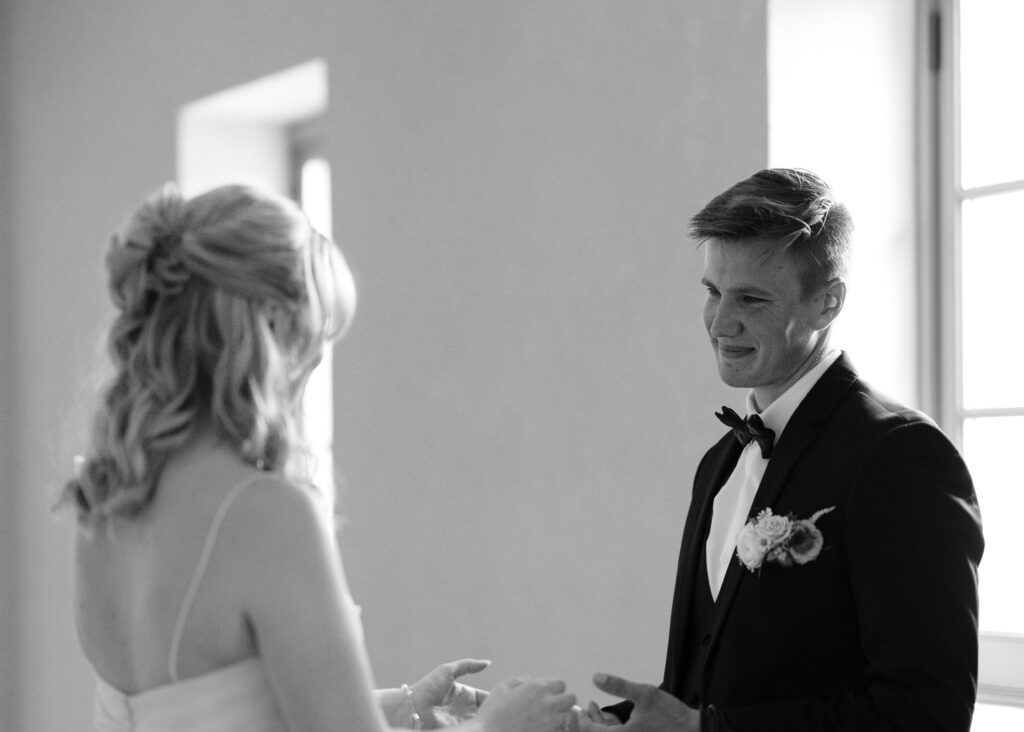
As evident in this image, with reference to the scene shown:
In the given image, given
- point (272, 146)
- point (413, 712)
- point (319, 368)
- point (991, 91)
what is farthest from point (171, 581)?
point (272, 146)

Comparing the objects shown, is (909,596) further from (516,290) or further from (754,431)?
(516,290)

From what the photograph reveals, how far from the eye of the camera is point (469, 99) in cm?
382

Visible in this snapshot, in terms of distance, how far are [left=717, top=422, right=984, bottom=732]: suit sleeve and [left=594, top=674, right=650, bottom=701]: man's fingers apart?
0.41ft

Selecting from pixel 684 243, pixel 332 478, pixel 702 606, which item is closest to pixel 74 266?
pixel 332 478

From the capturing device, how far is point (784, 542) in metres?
2.02

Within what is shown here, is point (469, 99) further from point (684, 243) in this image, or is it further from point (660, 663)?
point (660, 663)

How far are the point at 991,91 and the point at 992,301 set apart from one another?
1.62 ft

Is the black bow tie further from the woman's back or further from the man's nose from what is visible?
the woman's back

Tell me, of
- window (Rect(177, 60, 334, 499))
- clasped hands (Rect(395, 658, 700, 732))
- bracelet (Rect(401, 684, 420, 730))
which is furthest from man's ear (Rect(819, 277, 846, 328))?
window (Rect(177, 60, 334, 499))

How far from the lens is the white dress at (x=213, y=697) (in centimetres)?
154

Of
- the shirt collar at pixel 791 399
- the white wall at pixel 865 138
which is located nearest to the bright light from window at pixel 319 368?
the white wall at pixel 865 138

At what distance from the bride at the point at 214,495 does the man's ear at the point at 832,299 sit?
0.94 m

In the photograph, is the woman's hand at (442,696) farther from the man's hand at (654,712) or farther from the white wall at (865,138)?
the white wall at (865,138)

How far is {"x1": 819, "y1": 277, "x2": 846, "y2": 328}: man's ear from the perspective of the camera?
2215 mm
